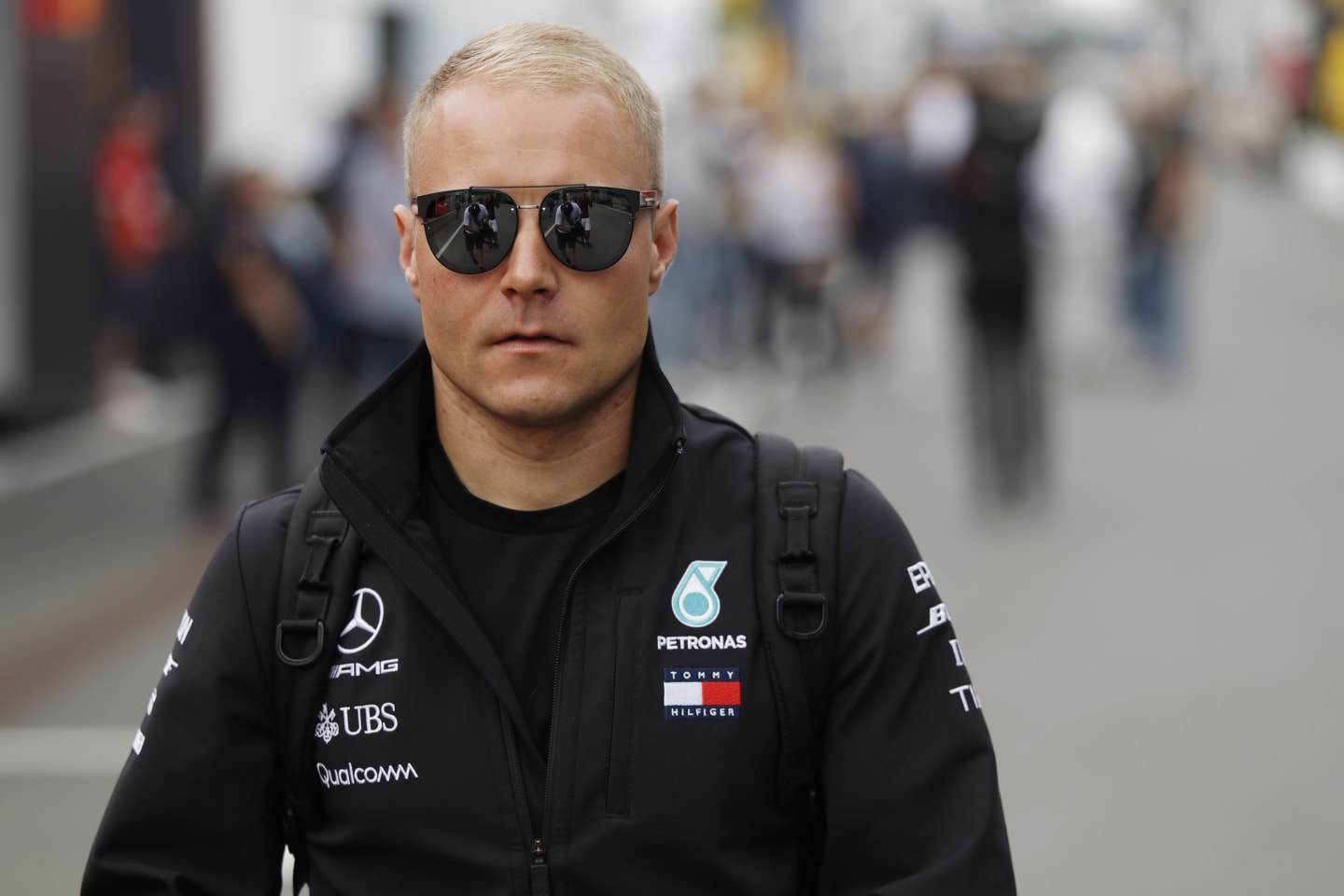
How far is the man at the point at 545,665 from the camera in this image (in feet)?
7.06

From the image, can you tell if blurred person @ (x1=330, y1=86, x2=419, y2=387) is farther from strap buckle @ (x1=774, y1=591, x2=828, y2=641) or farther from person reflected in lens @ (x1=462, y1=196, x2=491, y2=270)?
strap buckle @ (x1=774, y1=591, x2=828, y2=641)

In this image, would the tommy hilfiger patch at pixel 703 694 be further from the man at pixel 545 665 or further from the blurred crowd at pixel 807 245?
the blurred crowd at pixel 807 245

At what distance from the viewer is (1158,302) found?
1592 cm

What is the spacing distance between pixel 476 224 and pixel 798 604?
Answer: 0.58 metres

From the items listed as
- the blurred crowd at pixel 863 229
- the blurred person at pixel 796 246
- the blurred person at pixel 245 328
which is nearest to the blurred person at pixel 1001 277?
the blurred crowd at pixel 863 229

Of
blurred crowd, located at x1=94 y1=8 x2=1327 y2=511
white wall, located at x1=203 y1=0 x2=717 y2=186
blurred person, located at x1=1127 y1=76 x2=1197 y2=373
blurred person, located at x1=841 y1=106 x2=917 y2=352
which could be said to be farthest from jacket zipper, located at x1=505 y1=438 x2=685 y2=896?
white wall, located at x1=203 y1=0 x2=717 y2=186

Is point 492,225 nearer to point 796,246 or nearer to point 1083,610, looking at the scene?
point 1083,610

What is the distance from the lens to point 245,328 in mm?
10633

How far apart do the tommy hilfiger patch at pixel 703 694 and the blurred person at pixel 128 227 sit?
13.3 metres

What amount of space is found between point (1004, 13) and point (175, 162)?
30691 millimetres

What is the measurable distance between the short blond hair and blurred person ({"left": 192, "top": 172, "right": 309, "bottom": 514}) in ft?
27.5

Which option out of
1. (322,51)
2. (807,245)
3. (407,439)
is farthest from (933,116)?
(407,439)

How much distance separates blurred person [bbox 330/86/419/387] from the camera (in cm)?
1026

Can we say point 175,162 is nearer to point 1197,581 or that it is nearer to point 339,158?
point 339,158
